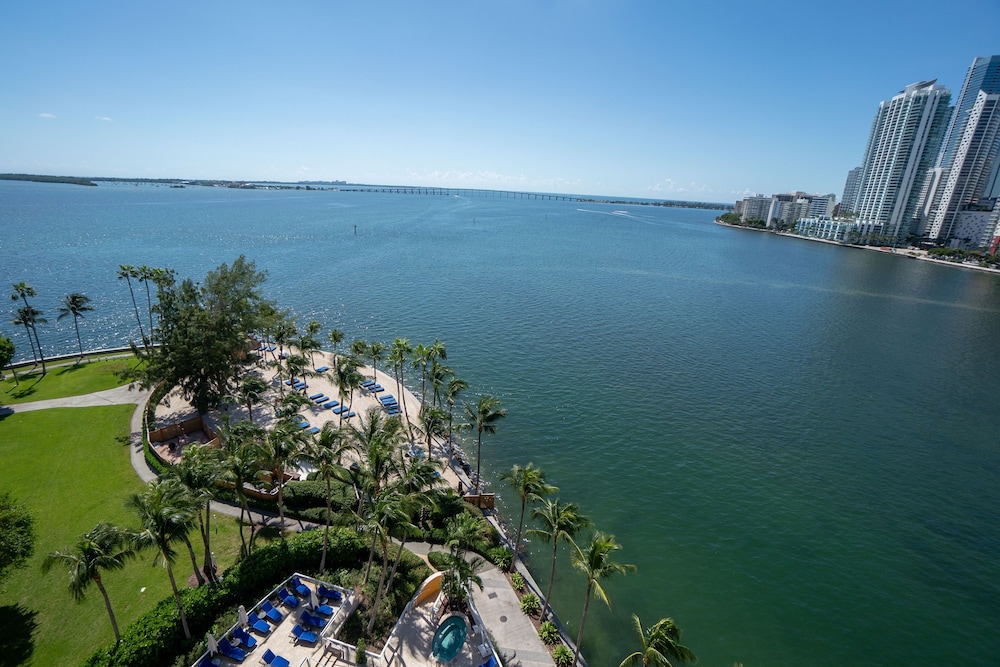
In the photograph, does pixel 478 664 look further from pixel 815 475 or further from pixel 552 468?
pixel 815 475

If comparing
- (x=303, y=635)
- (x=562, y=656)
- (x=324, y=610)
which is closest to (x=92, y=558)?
(x=303, y=635)

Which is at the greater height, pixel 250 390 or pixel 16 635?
pixel 250 390

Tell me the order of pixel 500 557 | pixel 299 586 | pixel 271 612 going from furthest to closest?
pixel 500 557
pixel 299 586
pixel 271 612

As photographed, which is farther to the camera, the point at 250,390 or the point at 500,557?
the point at 250,390

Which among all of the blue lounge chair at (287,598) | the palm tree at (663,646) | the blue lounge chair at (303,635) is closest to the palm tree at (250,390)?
the blue lounge chair at (287,598)

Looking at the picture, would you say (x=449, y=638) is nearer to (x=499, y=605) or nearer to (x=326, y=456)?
(x=499, y=605)

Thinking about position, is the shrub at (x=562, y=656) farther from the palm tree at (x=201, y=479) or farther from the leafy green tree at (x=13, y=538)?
the leafy green tree at (x=13, y=538)

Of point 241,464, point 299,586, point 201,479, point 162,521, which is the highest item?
point 162,521
